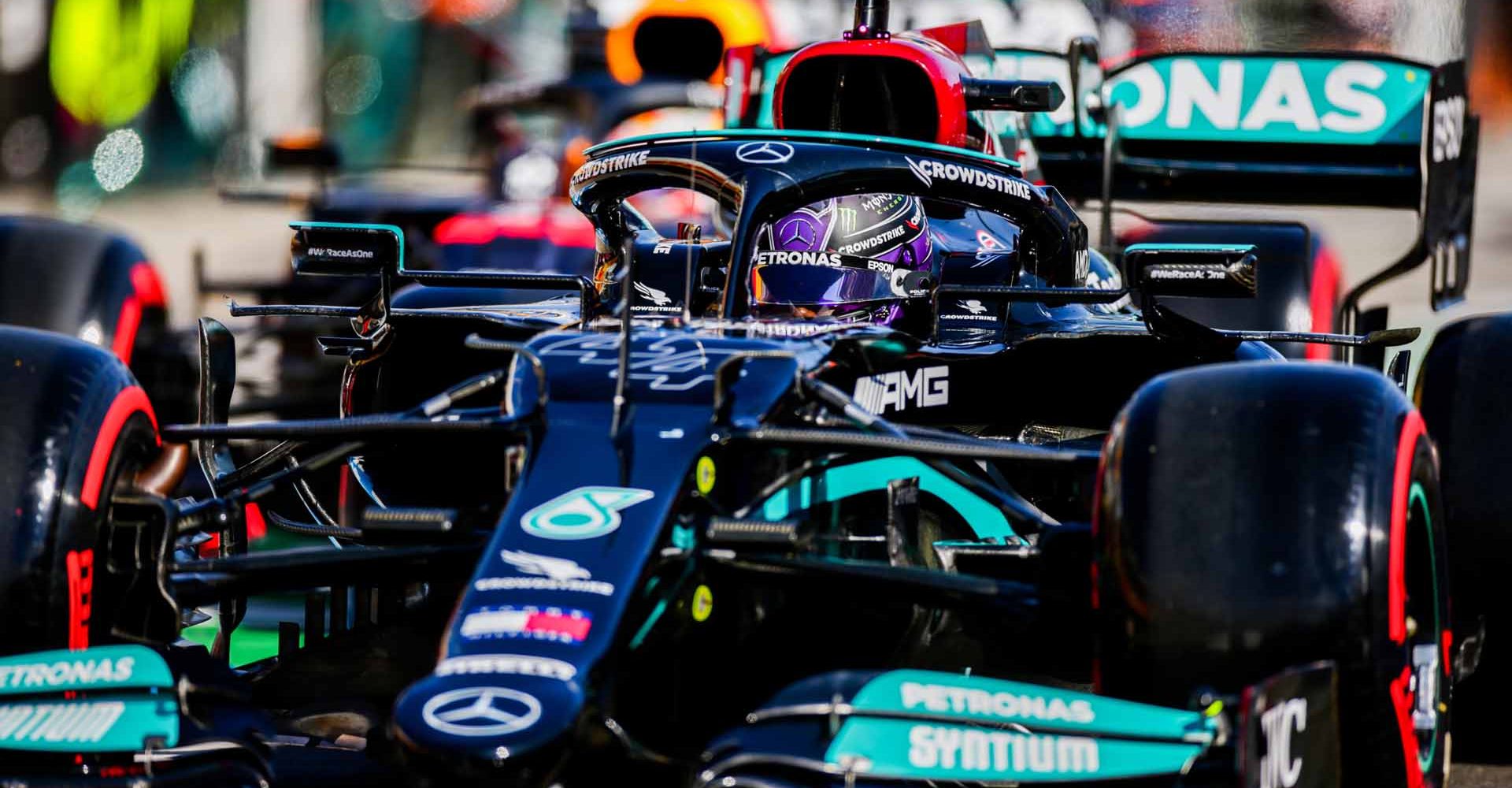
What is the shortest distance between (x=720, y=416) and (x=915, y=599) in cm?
53

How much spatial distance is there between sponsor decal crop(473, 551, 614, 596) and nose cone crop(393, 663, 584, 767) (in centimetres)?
22

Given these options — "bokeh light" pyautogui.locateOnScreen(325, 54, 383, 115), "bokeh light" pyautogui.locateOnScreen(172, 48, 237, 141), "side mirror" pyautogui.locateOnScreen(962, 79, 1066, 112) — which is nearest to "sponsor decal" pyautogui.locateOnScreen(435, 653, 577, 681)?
"side mirror" pyautogui.locateOnScreen(962, 79, 1066, 112)

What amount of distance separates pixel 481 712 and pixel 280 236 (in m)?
18.4

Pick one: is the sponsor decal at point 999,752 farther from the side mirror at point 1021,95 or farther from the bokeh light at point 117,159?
the bokeh light at point 117,159

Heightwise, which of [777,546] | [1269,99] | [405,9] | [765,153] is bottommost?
[777,546]

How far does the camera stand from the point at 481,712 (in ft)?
11.5

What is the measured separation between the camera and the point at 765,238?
5.62m

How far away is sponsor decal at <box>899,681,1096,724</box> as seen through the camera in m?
3.58

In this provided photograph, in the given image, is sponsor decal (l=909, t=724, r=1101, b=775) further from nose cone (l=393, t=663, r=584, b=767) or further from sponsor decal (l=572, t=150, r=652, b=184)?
sponsor decal (l=572, t=150, r=652, b=184)

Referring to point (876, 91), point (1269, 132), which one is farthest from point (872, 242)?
point (1269, 132)

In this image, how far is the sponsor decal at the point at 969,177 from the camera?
5180 mm

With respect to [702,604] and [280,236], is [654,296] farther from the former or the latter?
[280,236]

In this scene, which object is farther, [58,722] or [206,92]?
[206,92]

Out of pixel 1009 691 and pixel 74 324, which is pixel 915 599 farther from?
pixel 74 324
